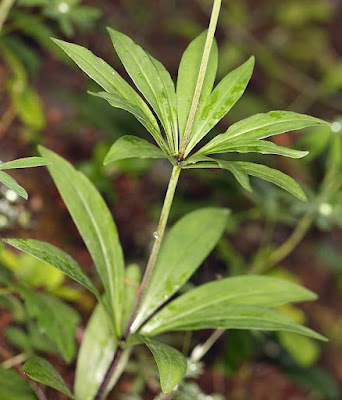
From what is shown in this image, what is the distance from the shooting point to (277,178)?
4.83ft

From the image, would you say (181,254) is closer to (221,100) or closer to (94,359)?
(94,359)

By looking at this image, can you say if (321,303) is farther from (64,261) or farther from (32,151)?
(64,261)

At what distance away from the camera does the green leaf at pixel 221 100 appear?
1678mm

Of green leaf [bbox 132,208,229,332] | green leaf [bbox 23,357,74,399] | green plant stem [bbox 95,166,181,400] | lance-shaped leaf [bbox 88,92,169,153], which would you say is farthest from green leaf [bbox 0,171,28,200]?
green leaf [bbox 132,208,229,332]

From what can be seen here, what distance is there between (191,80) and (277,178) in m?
0.50

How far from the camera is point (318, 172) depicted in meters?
3.82

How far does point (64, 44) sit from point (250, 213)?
2037mm

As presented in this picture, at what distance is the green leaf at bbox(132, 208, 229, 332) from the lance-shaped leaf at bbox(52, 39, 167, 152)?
2.11 ft

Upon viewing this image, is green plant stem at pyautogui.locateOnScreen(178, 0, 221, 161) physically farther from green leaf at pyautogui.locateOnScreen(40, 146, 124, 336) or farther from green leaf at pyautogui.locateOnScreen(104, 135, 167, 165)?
green leaf at pyautogui.locateOnScreen(40, 146, 124, 336)

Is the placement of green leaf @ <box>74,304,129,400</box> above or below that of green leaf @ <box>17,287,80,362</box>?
below

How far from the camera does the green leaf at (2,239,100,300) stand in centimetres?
153

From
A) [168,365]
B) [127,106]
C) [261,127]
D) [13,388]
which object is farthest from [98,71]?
[13,388]

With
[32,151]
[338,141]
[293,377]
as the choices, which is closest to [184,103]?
[338,141]

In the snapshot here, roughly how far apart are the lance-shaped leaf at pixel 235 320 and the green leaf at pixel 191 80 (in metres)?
0.63
